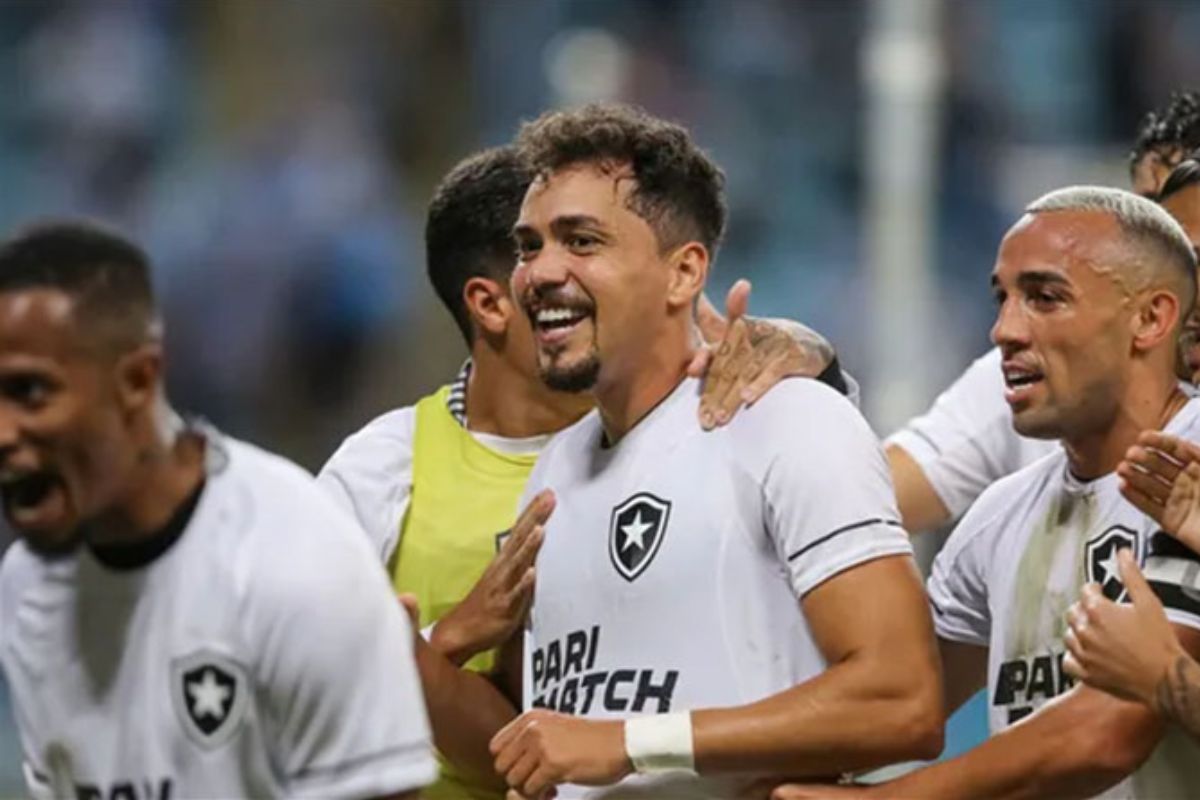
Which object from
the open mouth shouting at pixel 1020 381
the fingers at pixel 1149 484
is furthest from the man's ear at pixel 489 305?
the fingers at pixel 1149 484

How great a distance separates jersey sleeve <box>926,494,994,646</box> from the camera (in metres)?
5.36

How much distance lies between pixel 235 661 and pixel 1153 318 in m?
1.88

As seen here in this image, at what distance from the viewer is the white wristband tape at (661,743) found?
4684mm

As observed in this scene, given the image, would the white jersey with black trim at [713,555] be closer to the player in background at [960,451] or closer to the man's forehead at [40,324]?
the man's forehead at [40,324]

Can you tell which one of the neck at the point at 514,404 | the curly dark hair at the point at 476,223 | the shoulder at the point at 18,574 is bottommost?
the shoulder at the point at 18,574

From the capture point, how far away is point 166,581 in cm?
412

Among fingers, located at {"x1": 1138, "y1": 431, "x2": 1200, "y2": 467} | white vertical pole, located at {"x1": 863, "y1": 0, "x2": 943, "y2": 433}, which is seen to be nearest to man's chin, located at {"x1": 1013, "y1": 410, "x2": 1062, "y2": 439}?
fingers, located at {"x1": 1138, "y1": 431, "x2": 1200, "y2": 467}

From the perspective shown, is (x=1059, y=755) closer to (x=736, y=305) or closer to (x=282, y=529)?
(x=736, y=305)

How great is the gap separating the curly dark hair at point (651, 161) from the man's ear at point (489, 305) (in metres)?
0.66

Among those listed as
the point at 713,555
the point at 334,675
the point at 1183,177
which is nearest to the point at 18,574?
the point at 334,675

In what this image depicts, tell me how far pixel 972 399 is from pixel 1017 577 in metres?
1.55

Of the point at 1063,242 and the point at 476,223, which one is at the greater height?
the point at 476,223

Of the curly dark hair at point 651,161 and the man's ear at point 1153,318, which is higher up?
the curly dark hair at point 651,161

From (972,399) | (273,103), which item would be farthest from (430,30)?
(972,399)
